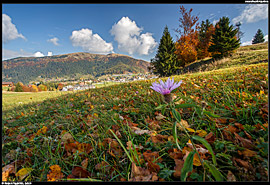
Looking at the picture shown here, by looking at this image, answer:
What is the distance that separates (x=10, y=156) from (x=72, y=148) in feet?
1.99

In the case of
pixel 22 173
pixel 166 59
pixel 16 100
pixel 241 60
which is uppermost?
pixel 166 59

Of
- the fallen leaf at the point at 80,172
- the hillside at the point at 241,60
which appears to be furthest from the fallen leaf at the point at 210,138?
the hillside at the point at 241,60

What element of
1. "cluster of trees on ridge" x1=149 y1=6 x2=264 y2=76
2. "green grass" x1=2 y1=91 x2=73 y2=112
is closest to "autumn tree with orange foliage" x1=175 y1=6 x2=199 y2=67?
"cluster of trees on ridge" x1=149 y1=6 x2=264 y2=76

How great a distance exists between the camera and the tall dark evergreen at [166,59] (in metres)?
15.8

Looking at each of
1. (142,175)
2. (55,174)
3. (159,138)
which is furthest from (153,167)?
(55,174)

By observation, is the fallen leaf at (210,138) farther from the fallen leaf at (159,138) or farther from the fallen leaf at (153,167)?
the fallen leaf at (153,167)

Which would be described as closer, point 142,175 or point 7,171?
point 142,175

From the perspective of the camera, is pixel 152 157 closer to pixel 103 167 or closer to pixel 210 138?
pixel 103 167

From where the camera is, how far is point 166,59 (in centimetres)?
1591

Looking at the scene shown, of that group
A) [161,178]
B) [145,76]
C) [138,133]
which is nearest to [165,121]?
[138,133]

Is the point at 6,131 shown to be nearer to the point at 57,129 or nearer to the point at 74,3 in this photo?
the point at 57,129

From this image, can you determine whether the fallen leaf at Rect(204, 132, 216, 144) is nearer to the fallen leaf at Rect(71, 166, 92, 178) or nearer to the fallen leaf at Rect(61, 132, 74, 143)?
the fallen leaf at Rect(71, 166, 92, 178)

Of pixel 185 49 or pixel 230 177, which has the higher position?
pixel 185 49

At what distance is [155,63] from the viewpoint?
1700 cm
